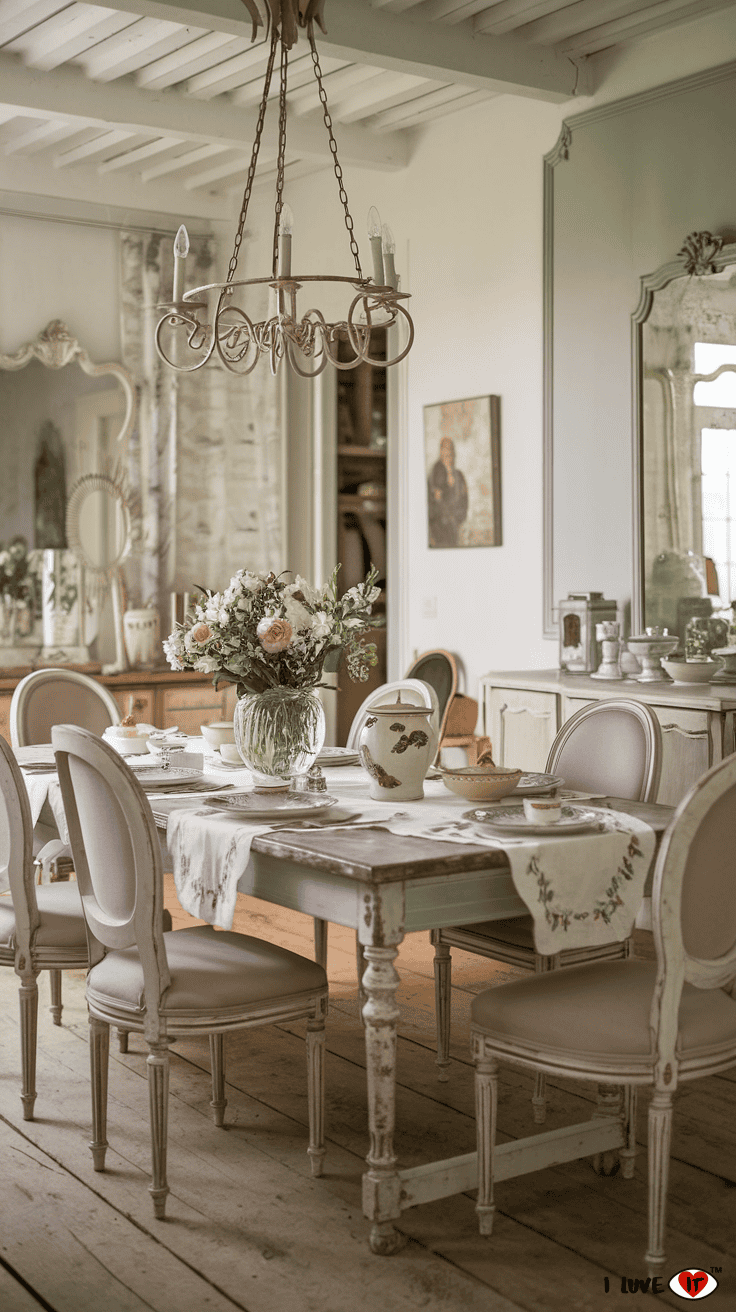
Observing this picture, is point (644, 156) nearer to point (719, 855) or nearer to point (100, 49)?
point (100, 49)

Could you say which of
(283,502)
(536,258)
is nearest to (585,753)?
(536,258)

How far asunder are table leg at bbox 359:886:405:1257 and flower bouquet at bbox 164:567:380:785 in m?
0.86

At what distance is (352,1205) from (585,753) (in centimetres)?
125

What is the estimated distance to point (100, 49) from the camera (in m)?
5.20

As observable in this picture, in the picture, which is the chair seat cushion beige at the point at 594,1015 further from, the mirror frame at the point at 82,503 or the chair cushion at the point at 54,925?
the mirror frame at the point at 82,503

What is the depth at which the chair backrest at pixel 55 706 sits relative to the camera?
430 cm

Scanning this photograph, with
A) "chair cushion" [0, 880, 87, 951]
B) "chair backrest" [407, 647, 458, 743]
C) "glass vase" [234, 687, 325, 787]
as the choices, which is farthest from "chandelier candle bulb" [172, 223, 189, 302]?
"chair backrest" [407, 647, 458, 743]

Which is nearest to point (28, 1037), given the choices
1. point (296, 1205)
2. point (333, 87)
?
point (296, 1205)

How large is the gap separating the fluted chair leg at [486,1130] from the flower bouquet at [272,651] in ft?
3.13

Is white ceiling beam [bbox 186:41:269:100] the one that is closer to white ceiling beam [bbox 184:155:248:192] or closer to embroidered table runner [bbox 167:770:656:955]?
white ceiling beam [bbox 184:155:248:192]

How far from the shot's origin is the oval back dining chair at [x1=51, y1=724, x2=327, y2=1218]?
2596 millimetres

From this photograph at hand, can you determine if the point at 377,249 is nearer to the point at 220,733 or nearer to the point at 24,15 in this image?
the point at 220,733

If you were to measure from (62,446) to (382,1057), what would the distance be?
4795 mm

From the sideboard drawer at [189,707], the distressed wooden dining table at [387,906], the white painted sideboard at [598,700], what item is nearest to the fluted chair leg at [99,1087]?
the distressed wooden dining table at [387,906]
